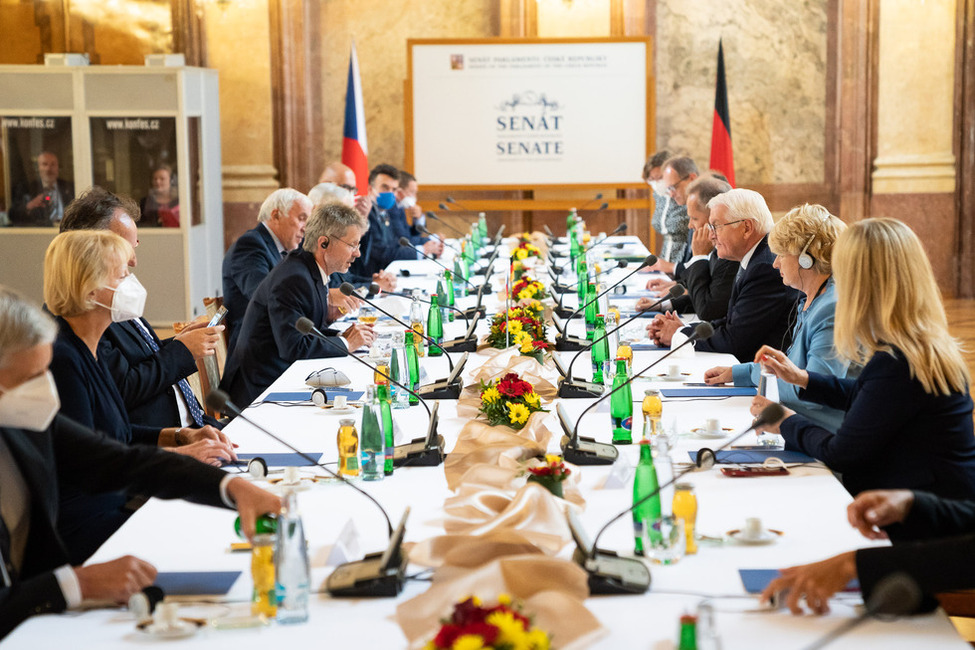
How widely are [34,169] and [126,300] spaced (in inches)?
239

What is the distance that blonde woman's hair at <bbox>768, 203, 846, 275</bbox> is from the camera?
11.1 feet

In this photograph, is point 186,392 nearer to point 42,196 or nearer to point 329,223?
point 329,223

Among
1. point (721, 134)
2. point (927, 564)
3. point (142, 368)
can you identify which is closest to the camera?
point (927, 564)

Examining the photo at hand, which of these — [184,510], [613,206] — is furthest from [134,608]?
[613,206]

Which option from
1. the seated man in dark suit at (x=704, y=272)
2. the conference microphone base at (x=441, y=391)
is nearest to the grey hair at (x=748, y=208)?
the seated man in dark suit at (x=704, y=272)

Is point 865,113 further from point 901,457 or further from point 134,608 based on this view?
point 134,608

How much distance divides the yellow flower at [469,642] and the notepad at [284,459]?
1.47 meters

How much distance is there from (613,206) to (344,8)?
9.74 ft

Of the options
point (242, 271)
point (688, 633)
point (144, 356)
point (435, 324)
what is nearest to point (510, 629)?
point (688, 633)

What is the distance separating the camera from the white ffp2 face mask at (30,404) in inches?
79.2

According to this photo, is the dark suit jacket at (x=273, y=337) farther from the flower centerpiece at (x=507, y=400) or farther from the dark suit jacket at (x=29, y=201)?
the dark suit jacket at (x=29, y=201)

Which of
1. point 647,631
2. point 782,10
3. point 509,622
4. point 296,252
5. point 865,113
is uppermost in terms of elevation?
point 782,10

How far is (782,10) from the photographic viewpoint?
10039 mm

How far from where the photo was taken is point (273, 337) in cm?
445
